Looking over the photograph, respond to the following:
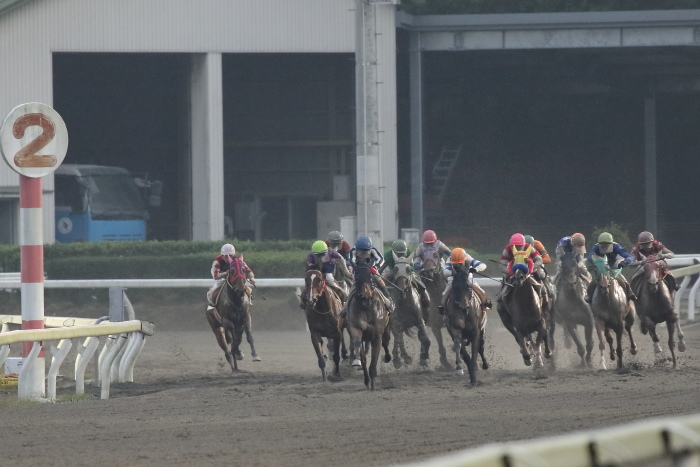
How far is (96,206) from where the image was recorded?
87.7 feet

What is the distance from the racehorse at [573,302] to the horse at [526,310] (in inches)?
35.3

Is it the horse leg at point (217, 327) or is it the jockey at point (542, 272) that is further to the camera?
the horse leg at point (217, 327)

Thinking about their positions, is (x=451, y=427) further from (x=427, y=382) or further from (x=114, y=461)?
(x=427, y=382)

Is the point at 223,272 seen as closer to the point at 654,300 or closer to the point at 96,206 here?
the point at 654,300

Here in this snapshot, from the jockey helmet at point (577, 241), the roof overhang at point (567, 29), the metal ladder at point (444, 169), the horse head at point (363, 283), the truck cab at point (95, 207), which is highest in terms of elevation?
the roof overhang at point (567, 29)

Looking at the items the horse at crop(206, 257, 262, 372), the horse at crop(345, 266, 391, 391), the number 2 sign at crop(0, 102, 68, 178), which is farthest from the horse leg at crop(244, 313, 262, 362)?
the number 2 sign at crop(0, 102, 68, 178)

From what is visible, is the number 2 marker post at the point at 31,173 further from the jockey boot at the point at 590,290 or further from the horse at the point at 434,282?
the jockey boot at the point at 590,290

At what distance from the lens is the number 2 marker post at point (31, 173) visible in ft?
33.1

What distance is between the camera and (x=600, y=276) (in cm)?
1339

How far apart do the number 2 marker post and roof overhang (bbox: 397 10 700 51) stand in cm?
1613

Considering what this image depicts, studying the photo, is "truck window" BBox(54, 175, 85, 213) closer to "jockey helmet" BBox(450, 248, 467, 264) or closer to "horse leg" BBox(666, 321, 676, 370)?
"jockey helmet" BBox(450, 248, 467, 264)

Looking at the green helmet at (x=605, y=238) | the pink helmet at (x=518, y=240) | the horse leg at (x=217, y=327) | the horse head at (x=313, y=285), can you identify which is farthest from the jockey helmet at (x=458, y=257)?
the horse leg at (x=217, y=327)

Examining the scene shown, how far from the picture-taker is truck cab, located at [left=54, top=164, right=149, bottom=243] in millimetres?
26500

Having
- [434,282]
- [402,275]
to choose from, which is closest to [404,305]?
[402,275]
